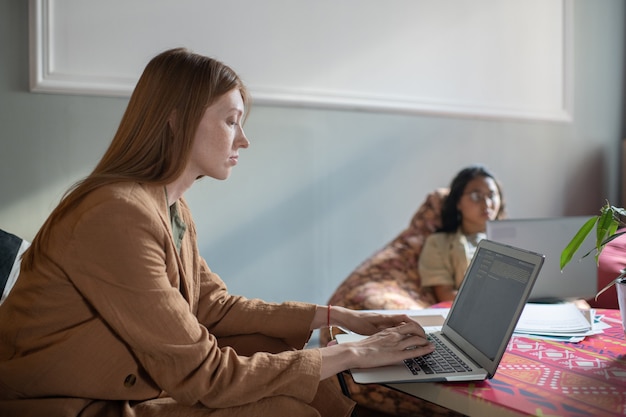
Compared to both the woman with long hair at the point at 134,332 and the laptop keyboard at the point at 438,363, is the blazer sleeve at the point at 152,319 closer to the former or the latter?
the woman with long hair at the point at 134,332

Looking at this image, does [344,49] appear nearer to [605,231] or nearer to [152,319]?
[605,231]

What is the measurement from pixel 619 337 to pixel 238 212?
1722 millimetres

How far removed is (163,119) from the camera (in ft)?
4.21

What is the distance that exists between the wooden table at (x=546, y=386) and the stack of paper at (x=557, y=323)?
64 mm

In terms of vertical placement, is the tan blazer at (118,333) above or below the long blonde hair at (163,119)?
below

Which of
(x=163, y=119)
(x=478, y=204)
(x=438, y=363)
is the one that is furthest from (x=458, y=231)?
(x=163, y=119)

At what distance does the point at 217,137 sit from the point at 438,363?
0.63 meters

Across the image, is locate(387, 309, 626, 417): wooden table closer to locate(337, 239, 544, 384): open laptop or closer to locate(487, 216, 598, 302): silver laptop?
locate(337, 239, 544, 384): open laptop

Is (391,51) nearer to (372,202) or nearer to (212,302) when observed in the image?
(372,202)

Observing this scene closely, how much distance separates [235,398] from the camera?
3.70ft

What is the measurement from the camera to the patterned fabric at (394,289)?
2.23 meters

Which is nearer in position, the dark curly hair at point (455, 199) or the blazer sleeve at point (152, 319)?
the blazer sleeve at point (152, 319)

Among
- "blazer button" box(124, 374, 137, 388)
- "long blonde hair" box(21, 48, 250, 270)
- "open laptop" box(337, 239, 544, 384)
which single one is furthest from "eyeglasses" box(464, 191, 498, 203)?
"blazer button" box(124, 374, 137, 388)

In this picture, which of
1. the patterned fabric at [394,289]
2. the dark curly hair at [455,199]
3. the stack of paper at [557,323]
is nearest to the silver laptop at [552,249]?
the stack of paper at [557,323]
